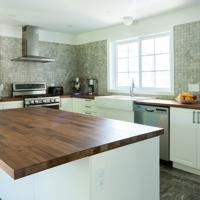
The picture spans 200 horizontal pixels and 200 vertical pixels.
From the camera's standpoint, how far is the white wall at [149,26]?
3.59 m

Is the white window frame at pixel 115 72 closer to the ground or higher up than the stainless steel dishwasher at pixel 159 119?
higher up

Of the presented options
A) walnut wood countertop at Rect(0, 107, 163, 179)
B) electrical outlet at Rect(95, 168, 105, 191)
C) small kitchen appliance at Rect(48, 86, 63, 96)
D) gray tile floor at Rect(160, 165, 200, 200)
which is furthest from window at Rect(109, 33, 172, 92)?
electrical outlet at Rect(95, 168, 105, 191)

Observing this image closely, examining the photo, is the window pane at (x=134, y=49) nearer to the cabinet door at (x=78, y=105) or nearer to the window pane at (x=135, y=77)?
the window pane at (x=135, y=77)

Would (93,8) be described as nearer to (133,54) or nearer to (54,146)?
(133,54)

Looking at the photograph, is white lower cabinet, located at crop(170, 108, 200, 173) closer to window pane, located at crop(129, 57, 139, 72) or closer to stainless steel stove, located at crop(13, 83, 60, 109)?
window pane, located at crop(129, 57, 139, 72)

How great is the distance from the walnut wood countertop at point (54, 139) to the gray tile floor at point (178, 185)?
1142 millimetres

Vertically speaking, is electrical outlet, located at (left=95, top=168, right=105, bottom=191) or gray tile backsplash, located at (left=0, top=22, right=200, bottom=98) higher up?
gray tile backsplash, located at (left=0, top=22, right=200, bottom=98)

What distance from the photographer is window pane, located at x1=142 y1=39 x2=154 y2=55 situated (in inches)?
169

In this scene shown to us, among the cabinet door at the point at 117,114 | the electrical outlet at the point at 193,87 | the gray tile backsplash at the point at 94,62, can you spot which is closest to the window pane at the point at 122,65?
the gray tile backsplash at the point at 94,62

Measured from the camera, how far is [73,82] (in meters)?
5.77

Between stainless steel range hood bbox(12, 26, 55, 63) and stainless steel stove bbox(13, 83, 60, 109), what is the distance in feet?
1.83

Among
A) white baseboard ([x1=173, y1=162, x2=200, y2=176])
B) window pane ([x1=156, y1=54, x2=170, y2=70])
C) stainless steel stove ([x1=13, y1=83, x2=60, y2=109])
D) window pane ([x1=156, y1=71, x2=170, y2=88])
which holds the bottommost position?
white baseboard ([x1=173, y1=162, x2=200, y2=176])

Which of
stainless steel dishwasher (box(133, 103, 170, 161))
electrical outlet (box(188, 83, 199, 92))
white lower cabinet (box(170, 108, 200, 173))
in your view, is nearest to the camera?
white lower cabinet (box(170, 108, 200, 173))

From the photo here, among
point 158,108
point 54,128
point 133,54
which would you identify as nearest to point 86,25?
point 133,54
